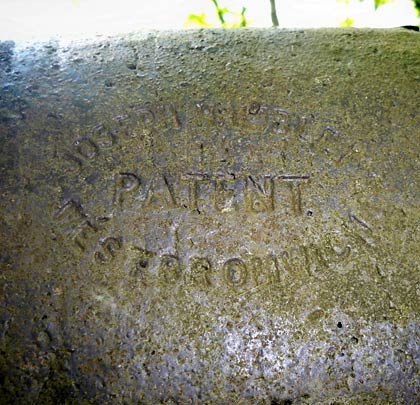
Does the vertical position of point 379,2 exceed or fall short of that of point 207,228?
it exceeds it

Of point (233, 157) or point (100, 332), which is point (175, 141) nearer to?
point (233, 157)

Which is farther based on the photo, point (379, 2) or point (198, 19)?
point (198, 19)

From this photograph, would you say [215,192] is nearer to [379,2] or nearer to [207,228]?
[207,228]

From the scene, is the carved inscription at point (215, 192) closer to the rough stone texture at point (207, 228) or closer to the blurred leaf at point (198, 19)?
the rough stone texture at point (207, 228)

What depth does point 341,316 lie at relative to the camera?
2.80ft

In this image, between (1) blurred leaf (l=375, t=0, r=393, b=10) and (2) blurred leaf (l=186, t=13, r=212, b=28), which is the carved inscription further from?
(2) blurred leaf (l=186, t=13, r=212, b=28)

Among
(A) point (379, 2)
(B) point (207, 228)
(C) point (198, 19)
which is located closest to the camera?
(B) point (207, 228)

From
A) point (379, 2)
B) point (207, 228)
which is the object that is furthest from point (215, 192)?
point (379, 2)

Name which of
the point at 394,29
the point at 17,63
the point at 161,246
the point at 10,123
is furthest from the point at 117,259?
the point at 394,29

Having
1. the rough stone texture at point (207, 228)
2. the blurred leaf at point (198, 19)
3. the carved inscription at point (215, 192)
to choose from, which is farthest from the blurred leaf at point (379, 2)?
the carved inscription at point (215, 192)

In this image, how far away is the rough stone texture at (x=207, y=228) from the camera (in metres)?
0.82

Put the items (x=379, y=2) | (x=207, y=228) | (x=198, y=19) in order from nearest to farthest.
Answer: (x=207, y=228), (x=379, y=2), (x=198, y=19)

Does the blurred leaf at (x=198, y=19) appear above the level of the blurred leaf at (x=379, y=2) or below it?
below

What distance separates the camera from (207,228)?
879 mm
